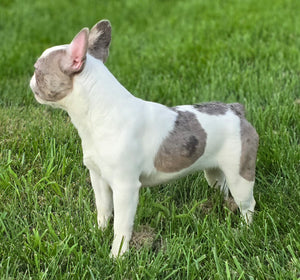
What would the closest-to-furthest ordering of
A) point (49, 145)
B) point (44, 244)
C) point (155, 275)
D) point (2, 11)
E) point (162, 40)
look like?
point (155, 275) < point (44, 244) < point (49, 145) < point (162, 40) < point (2, 11)

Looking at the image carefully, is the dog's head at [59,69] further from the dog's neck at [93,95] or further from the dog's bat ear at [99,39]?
the dog's bat ear at [99,39]

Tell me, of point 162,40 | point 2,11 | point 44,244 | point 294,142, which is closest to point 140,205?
point 44,244

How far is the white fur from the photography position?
2555 millimetres

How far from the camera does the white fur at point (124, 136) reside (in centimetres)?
255

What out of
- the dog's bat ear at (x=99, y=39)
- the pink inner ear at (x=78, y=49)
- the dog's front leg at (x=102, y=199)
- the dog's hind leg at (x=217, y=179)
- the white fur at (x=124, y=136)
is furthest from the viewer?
the dog's hind leg at (x=217, y=179)

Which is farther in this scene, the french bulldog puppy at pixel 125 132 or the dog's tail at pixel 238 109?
the dog's tail at pixel 238 109

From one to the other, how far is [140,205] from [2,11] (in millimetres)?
5329

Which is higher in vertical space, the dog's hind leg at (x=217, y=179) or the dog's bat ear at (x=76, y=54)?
the dog's bat ear at (x=76, y=54)

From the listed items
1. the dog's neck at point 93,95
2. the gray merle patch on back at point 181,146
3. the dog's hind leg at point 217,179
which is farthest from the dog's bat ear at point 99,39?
the dog's hind leg at point 217,179

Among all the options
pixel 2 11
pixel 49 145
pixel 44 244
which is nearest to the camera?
pixel 44 244

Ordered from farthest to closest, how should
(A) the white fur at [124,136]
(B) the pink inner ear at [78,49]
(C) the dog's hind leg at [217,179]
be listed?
(C) the dog's hind leg at [217,179] → (A) the white fur at [124,136] → (B) the pink inner ear at [78,49]

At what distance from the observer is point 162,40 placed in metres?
6.34

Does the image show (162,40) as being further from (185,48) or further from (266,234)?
(266,234)

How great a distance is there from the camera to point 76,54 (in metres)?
2.48
